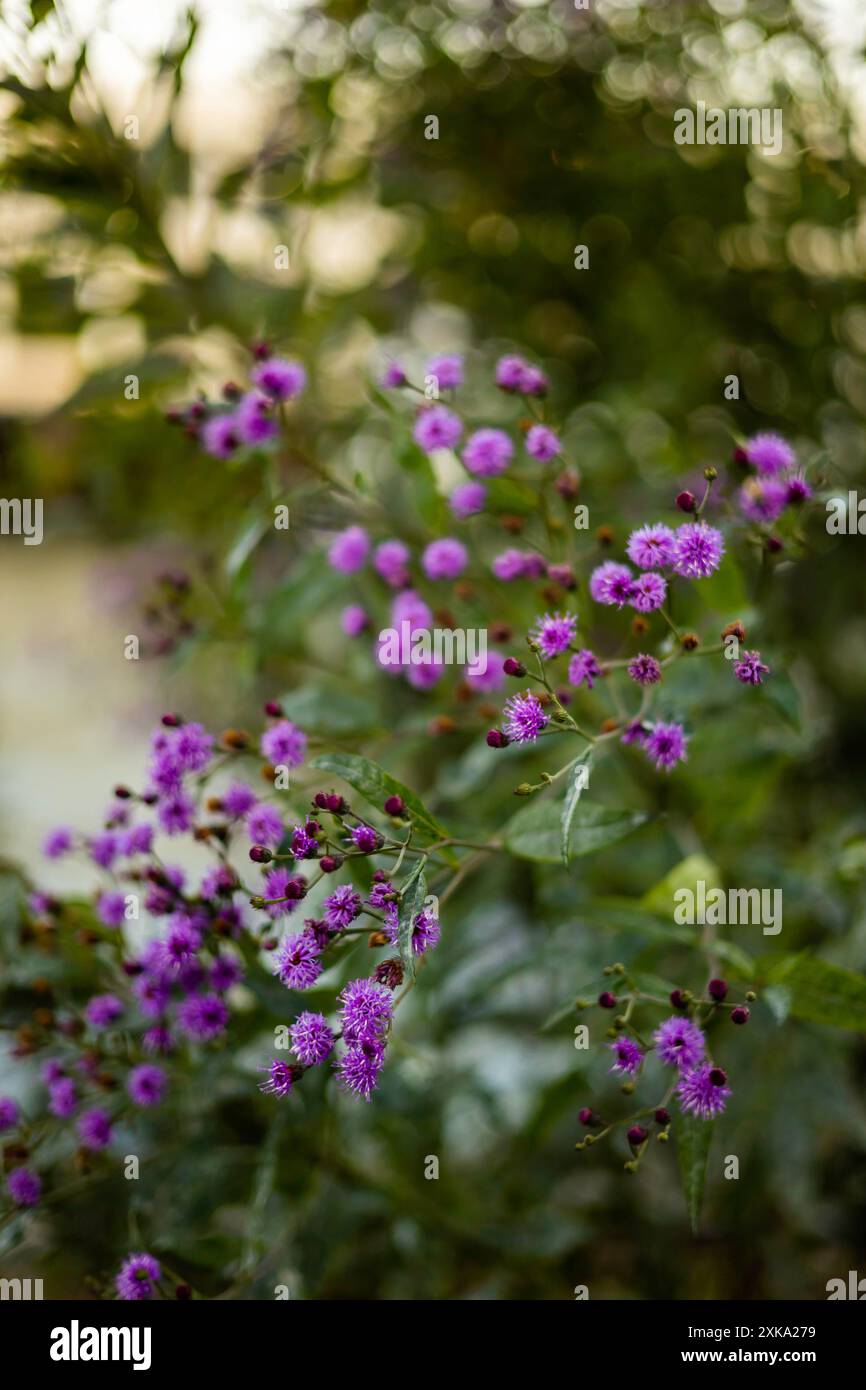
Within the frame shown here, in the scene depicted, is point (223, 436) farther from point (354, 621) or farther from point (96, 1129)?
point (96, 1129)

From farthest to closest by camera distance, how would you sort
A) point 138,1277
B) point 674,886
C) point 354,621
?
point 354,621 → point 674,886 → point 138,1277

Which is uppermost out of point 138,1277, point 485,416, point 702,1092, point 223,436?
point 485,416

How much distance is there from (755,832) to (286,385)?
0.59 meters

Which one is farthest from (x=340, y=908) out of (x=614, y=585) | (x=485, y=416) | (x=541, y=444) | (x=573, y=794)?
(x=485, y=416)

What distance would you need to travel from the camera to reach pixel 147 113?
3.29ft

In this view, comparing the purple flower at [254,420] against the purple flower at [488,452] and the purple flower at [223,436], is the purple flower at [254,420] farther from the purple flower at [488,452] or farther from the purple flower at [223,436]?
the purple flower at [488,452]

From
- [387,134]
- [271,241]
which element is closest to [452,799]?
[271,241]

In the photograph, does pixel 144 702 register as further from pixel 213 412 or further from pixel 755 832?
pixel 755 832

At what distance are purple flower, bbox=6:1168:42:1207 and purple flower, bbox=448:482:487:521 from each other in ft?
1.80

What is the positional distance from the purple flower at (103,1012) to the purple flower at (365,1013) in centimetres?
29

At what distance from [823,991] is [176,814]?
16.5 inches

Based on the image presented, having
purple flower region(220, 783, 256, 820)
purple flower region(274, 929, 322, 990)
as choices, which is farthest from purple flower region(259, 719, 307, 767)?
purple flower region(274, 929, 322, 990)

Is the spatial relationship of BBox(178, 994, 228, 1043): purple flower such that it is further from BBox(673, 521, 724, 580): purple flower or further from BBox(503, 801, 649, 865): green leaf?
BBox(673, 521, 724, 580): purple flower

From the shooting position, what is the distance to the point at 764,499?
721mm
